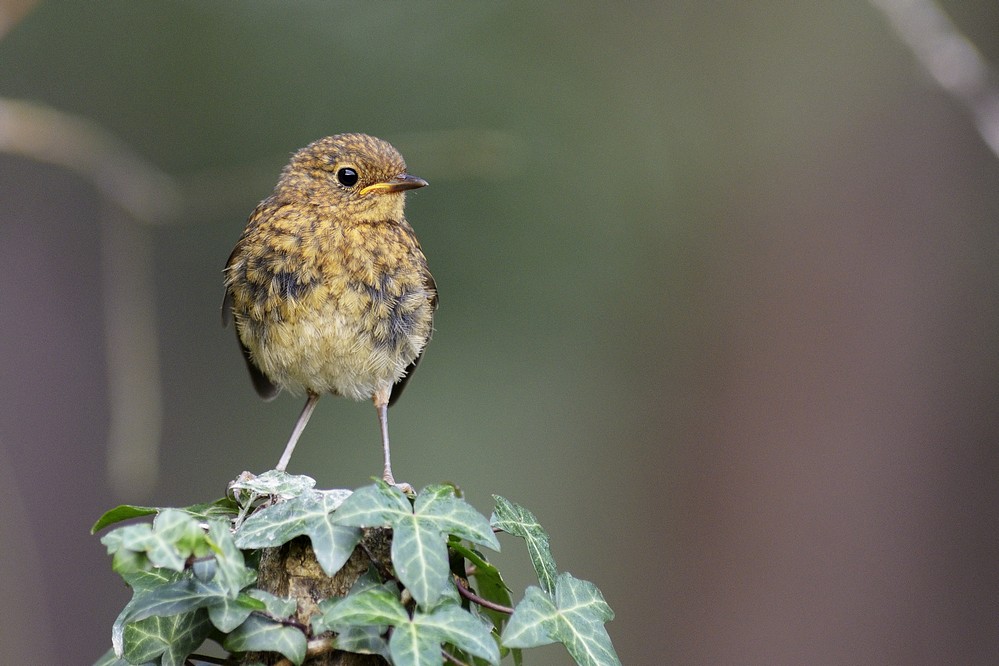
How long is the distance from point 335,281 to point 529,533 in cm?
165

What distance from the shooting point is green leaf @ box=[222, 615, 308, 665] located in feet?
5.78

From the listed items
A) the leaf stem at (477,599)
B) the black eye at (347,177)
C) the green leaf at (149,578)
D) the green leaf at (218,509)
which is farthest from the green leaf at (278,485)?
the black eye at (347,177)

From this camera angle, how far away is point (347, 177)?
3.76 metres

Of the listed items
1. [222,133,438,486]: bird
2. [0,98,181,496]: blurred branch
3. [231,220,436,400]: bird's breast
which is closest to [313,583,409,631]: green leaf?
[222,133,438,486]: bird

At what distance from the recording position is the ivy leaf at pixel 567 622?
1.78 meters

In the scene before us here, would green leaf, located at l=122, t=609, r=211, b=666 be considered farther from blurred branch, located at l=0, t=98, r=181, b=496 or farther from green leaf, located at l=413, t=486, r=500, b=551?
blurred branch, located at l=0, t=98, r=181, b=496

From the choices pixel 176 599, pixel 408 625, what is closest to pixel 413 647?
pixel 408 625

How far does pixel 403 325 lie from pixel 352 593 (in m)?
1.88

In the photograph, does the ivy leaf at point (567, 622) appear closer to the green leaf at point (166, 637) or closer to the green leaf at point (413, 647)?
the green leaf at point (413, 647)

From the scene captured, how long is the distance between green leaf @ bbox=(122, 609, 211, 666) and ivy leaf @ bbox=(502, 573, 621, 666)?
560 mm

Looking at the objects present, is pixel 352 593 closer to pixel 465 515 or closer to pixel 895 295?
pixel 465 515

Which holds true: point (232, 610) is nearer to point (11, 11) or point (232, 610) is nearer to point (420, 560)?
point (420, 560)

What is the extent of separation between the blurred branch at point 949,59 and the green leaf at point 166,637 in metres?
2.80

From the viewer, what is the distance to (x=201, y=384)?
7.72m
